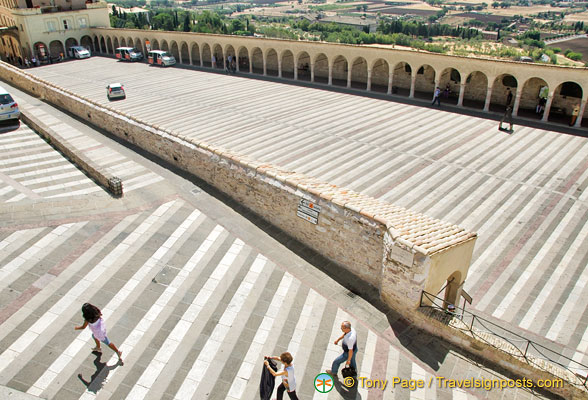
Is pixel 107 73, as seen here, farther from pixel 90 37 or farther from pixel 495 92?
pixel 495 92

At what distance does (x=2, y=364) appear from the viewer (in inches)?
256

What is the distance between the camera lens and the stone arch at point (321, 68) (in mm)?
31797

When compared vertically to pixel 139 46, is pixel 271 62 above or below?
below

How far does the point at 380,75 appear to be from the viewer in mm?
29359

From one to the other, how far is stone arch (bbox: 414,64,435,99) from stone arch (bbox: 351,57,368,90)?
366 centimetres

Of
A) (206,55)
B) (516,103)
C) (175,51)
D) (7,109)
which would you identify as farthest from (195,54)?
(516,103)

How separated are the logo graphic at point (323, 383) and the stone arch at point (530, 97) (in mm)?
20913

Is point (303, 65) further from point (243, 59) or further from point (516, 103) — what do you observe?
point (516, 103)

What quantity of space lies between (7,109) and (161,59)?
2209cm

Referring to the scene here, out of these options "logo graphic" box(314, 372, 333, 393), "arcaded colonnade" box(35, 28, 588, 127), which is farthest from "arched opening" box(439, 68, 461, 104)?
"logo graphic" box(314, 372, 333, 393)

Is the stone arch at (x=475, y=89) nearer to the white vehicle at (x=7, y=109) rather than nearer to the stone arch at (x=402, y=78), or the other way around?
the stone arch at (x=402, y=78)

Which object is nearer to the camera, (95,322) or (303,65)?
(95,322)

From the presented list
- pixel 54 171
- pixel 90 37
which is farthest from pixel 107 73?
pixel 54 171

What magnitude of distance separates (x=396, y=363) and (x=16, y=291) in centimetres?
679
